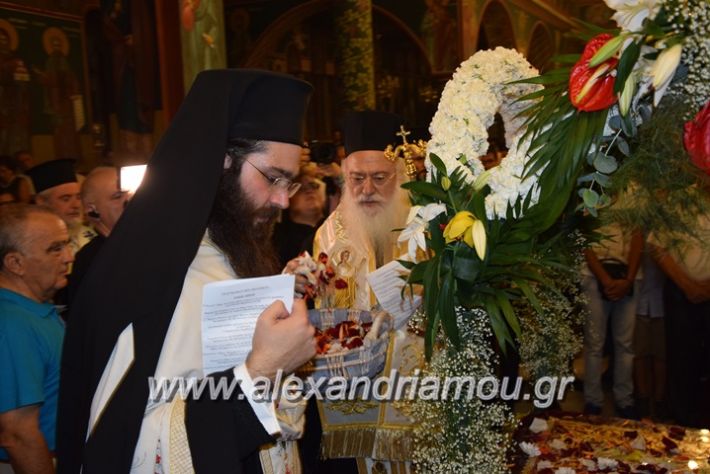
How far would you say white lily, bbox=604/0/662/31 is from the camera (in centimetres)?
152

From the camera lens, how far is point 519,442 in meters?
2.78

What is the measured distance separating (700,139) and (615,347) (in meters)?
4.50

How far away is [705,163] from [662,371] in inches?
191

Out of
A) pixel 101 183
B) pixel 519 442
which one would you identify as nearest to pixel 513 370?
pixel 519 442

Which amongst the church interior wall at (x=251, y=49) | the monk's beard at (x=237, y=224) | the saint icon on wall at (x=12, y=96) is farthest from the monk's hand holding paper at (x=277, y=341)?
the saint icon on wall at (x=12, y=96)

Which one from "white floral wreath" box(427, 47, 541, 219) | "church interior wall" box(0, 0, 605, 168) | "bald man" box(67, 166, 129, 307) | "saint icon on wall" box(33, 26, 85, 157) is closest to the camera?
"white floral wreath" box(427, 47, 541, 219)

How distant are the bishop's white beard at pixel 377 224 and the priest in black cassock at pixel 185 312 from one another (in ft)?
7.61

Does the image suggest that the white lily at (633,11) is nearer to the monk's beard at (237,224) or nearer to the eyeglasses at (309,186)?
the monk's beard at (237,224)

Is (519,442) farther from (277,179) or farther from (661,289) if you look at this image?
(661,289)

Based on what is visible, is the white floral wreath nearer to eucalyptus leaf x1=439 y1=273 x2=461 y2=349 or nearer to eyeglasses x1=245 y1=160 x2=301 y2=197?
eucalyptus leaf x1=439 y1=273 x2=461 y2=349

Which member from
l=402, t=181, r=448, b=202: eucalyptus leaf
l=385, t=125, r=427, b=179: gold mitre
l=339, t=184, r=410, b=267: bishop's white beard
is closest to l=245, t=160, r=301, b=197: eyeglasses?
l=402, t=181, r=448, b=202: eucalyptus leaf

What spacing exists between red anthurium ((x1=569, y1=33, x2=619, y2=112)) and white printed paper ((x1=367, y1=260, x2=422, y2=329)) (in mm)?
1483

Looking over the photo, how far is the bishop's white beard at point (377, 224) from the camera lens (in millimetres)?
4430

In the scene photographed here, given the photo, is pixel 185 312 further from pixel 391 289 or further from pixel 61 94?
pixel 61 94
